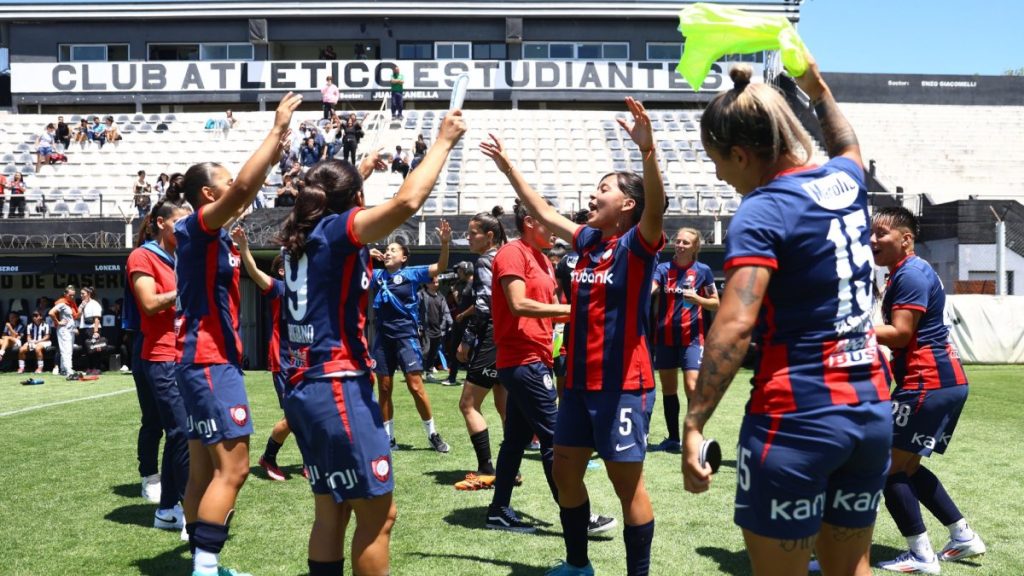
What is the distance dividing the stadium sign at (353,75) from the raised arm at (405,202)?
106 ft

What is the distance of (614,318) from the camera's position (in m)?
4.46

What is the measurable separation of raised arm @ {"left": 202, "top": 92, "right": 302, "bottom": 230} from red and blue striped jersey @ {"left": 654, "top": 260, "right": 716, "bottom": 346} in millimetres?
5578

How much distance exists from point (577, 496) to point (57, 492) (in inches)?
193

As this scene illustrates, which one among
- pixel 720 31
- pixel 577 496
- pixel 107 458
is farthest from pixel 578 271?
pixel 107 458

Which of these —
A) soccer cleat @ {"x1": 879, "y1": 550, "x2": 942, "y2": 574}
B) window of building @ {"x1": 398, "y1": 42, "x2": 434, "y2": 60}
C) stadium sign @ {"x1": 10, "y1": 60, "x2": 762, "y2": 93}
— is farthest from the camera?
window of building @ {"x1": 398, "y1": 42, "x2": 434, "y2": 60}

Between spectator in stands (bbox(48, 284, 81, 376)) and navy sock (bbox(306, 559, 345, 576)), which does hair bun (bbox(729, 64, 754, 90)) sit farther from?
spectator in stands (bbox(48, 284, 81, 376))

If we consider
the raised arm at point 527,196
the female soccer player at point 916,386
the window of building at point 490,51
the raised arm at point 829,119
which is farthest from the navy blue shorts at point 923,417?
the window of building at point 490,51

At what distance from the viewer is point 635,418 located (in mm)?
4398

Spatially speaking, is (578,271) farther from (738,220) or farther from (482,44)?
(482,44)

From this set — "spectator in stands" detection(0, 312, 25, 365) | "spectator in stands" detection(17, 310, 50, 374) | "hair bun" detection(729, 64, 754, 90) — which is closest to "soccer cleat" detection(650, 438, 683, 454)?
"hair bun" detection(729, 64, 754, 90)

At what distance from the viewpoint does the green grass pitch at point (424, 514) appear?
532cm

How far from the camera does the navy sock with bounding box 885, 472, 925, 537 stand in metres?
5.12

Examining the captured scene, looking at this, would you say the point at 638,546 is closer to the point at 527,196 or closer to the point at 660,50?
the point at 527,196

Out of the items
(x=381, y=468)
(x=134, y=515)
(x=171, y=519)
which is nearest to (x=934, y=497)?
(x=381, y=468)
